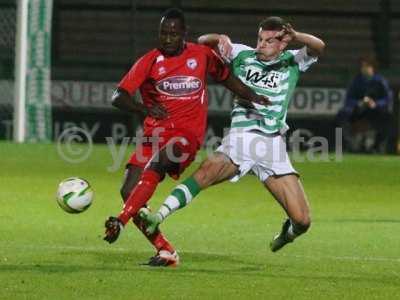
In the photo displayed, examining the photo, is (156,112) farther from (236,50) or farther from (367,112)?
(367,112)

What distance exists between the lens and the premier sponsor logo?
9922 millimetres

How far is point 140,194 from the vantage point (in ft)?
31.2

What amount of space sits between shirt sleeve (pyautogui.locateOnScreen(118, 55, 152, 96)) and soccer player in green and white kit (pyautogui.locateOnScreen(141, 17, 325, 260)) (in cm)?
76

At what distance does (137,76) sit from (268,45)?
108 cm

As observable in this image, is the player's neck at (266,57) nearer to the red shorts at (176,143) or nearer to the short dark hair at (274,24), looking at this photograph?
the short dark hair at (274,24)

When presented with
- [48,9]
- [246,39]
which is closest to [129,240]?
[48,9]

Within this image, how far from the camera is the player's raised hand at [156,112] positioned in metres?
9.67

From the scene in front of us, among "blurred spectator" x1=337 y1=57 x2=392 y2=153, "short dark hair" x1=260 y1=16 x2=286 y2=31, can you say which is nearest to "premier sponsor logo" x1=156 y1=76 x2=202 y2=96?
"short dark hair" x1=260 y1=16 x2=286 y2=31

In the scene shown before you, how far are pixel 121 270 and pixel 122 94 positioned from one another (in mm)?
1339

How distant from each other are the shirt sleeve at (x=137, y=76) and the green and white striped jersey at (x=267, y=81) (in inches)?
31.0

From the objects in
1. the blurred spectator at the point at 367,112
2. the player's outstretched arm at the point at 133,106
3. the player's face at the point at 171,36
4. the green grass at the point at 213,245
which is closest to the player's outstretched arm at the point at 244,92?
the player's face at the point at 171,36

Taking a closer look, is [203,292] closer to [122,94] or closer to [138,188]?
[138,188]

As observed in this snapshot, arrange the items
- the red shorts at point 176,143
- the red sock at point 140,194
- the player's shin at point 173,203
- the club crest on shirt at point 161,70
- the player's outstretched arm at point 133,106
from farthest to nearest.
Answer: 1. the club crest on shirt at point 161,70
2. the red shorts at point 176,143
3. the player's outstretched arm at point 133,106
4. the red sock at point 140,194
5. the player's shin at point 173,203

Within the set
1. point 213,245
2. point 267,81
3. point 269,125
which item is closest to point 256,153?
point 269,125
